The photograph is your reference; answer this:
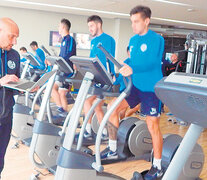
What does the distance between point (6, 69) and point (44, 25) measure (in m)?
8.63

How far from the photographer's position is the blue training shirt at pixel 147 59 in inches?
98.4

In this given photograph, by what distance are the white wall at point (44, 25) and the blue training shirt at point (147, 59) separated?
802 centimetres

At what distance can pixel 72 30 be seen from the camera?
34.6 feet

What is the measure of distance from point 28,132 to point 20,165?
22.8 inches

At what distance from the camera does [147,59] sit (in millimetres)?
2510

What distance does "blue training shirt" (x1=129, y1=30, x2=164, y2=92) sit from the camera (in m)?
2.50

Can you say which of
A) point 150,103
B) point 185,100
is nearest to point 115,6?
point 150,103

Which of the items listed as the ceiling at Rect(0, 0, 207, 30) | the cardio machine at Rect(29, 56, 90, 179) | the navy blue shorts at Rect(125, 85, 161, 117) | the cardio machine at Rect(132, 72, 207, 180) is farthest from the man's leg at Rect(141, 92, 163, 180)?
the ceiling at Rect(0, 0, 207, 30)

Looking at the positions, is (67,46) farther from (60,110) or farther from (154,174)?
(154,174)

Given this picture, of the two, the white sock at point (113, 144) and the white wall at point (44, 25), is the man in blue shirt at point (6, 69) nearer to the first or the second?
the white sock at point (113, 144)

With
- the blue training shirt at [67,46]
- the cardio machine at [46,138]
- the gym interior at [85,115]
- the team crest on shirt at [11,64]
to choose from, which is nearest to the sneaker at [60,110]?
the gym interior at [85,115]

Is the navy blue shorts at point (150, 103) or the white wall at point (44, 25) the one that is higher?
the white wall at point (44, 25)

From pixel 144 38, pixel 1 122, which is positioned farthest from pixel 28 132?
pixel 144 38

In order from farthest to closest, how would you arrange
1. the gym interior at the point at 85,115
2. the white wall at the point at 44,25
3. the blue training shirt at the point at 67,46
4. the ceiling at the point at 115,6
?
the white wall at the point at 44,25 < the ceiling at the point at 115,6 < the blue training shirt at the point at 67,46 < the gym interior at the point at 85,115
